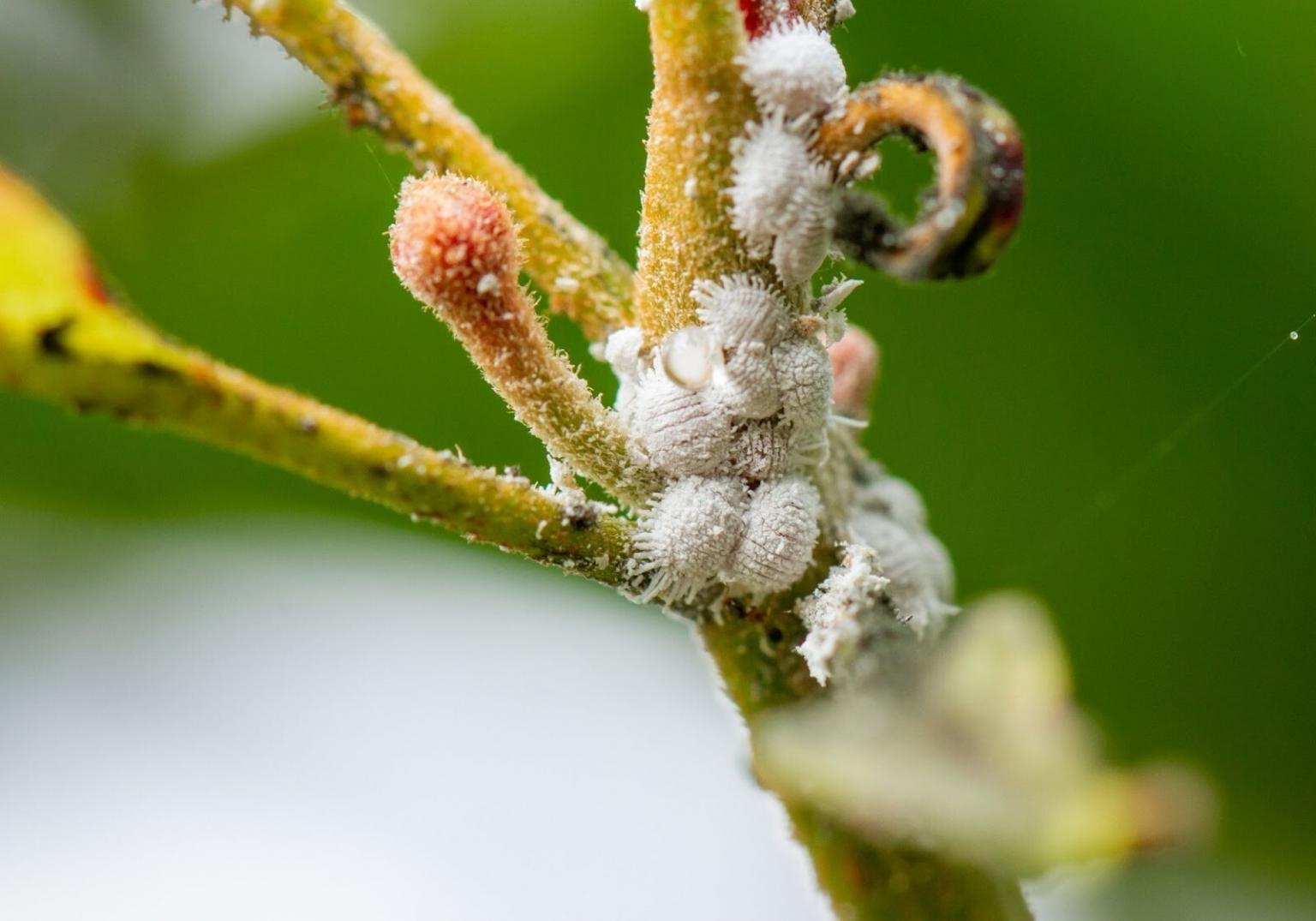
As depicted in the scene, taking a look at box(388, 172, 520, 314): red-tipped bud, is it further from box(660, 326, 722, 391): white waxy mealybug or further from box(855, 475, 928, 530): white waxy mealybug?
box(855, 475, 928, 530): white waxy mealybug

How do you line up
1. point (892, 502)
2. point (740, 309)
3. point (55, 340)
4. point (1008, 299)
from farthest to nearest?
point (1008, 299)
point (892, 502)
point (740, 309)
point (55, 340)

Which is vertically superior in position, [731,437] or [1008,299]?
[1008,299]

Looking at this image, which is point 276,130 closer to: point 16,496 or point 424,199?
point 16,496

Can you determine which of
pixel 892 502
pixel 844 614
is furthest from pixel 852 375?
pixel 844 614

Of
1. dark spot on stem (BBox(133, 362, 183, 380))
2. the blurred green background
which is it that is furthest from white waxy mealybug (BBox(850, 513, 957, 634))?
the blurred green background

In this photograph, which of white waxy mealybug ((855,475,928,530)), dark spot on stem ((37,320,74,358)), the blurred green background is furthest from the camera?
the blurred green background

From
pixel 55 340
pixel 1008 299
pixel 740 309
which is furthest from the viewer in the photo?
pixel 1008 299

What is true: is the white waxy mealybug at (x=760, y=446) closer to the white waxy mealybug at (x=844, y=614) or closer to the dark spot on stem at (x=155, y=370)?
the white waxy mealybug at (x=844, y=614)

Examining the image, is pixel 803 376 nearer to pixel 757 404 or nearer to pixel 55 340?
pixel 757 404

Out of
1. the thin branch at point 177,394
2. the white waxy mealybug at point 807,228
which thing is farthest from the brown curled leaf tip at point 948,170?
the thin branch at point 177,394
